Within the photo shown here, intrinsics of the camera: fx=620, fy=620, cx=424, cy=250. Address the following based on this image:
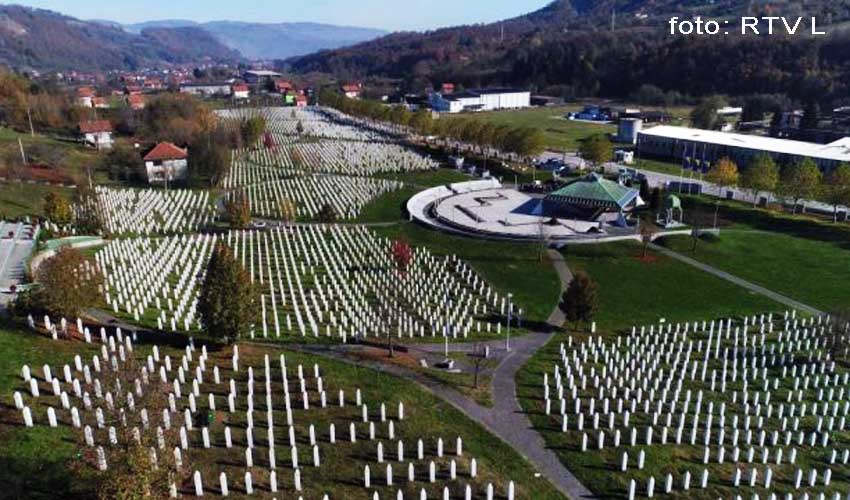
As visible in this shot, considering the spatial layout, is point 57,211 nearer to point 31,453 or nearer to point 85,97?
point 31,453

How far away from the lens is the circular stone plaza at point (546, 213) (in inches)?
1967

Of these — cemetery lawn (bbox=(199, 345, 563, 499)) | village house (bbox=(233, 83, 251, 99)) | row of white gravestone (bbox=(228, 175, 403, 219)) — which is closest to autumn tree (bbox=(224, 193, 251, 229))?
row of white gravestone (bbox=(228, 175, 403, 219))

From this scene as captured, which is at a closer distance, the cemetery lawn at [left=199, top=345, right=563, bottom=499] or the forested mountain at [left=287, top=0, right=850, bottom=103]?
the cemetery lawn at [left=199, top=345, right=563, bottom=499]

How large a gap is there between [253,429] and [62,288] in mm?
12453

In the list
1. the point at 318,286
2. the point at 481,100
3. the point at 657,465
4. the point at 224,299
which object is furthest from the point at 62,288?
the point at 481,100

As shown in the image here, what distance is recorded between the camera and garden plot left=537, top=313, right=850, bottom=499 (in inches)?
812

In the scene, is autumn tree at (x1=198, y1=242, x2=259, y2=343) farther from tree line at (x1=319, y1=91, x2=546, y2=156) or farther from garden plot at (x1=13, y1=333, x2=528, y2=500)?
tree line at (x1=319, y1=91, x2=546, y2=156)

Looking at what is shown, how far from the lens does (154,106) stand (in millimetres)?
96312

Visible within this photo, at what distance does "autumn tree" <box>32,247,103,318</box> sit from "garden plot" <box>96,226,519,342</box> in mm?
3043

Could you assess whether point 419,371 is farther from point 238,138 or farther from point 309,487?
point 238,138

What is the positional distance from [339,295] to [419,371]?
10606mm

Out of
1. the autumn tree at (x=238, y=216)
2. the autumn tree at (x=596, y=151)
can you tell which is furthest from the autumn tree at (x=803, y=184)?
the autumn tree at (x=238, y=216)

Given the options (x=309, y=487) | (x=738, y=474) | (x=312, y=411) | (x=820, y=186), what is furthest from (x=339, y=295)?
(x=820, y=186)

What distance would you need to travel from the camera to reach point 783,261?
146ft
